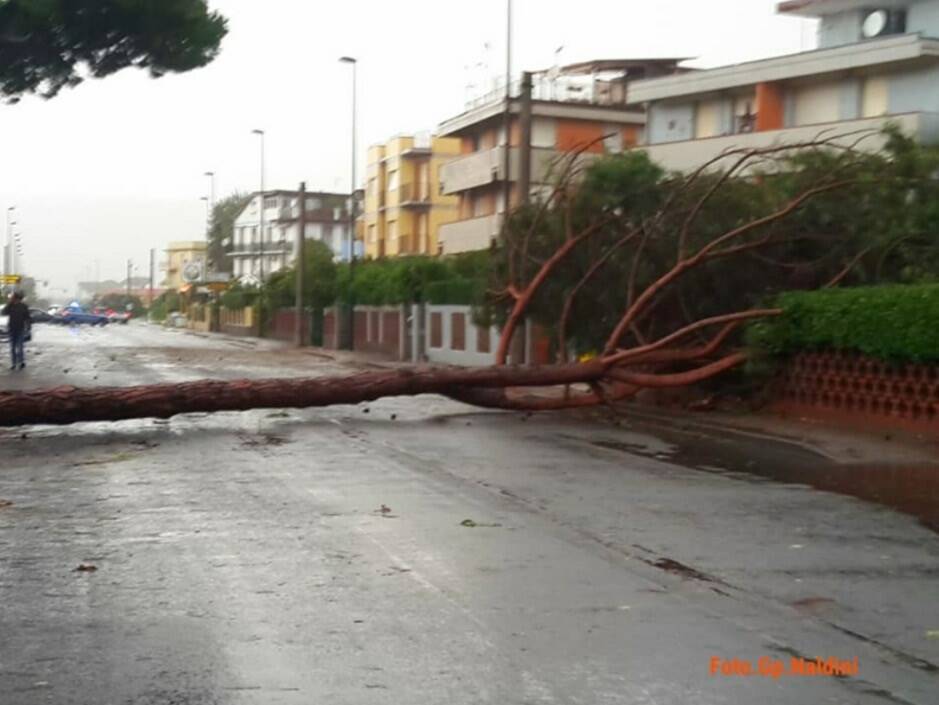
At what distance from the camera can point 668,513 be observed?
488 inches

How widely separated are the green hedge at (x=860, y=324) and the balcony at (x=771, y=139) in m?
14.1

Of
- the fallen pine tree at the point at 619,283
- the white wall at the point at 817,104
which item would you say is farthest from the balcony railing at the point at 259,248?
the fallen pine tree at the point at 619,283

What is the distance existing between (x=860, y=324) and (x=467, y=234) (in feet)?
122

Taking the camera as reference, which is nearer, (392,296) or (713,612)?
(713,612)

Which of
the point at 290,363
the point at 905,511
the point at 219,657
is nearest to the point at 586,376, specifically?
the point at 905,511

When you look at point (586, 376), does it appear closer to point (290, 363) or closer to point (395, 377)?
point (395, 377)

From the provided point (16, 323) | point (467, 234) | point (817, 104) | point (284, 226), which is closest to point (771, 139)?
point (817, 104)

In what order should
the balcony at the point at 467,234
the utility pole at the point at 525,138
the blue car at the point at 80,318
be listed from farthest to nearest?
the blue car at the point at 80,318, the balcony at the point at 467,234, the utility pole at the point at 525,138

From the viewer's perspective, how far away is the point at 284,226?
127562 millimetres

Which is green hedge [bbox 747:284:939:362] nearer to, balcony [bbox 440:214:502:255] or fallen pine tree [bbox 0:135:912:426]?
fallen pine tree [bbox 0:135:912:426]

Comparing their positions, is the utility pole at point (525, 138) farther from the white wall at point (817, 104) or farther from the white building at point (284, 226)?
the white building at point (284, 226)

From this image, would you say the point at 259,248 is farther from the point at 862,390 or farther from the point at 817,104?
the point at 862,390

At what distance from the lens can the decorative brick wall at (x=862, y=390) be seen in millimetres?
19500

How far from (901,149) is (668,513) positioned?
40.3 feet
